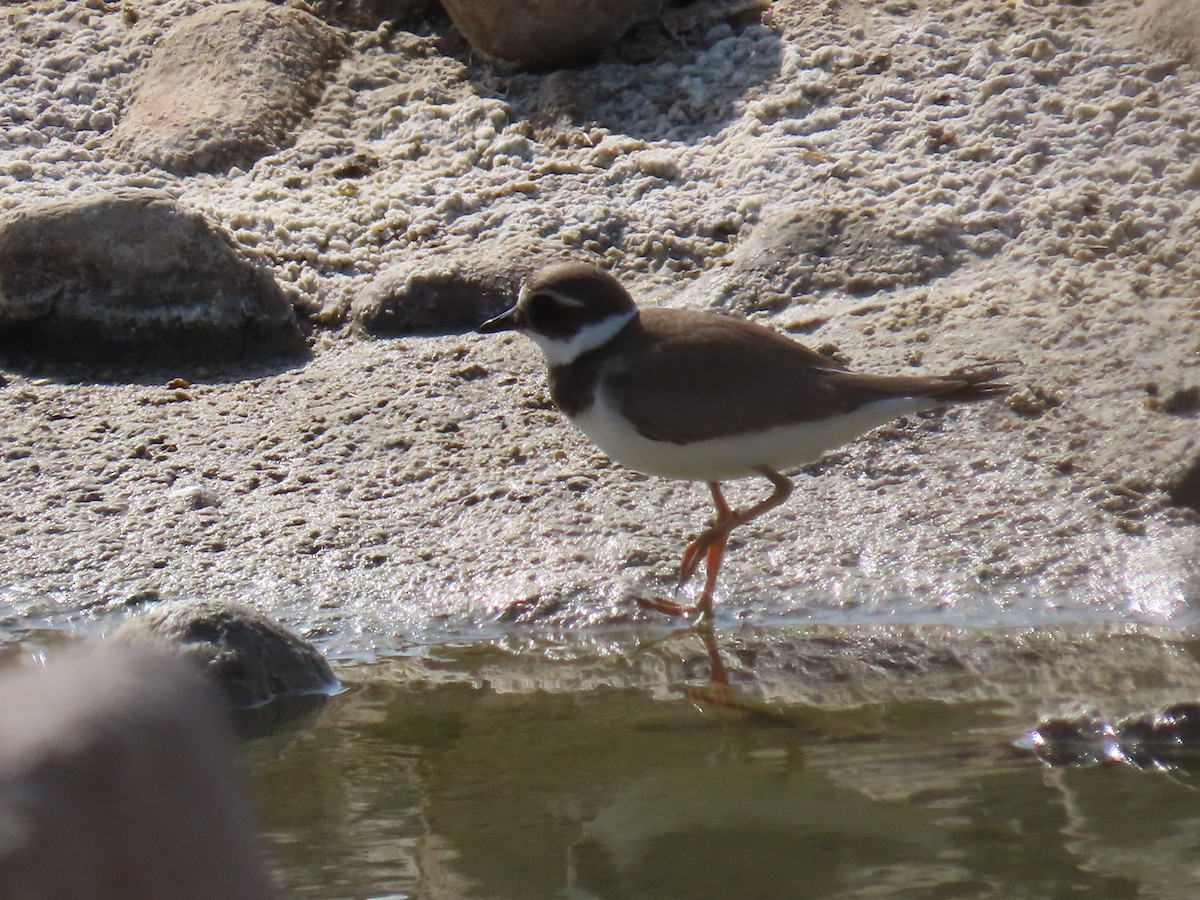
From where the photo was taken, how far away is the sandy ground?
592 centimetres

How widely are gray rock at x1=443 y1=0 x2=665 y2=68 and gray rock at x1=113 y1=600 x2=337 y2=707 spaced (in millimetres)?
4834

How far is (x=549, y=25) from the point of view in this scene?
909cm

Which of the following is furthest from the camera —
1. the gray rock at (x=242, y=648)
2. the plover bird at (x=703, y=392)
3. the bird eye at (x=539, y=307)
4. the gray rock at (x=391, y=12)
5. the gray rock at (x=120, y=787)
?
the gray rock at (x=391, y=12)

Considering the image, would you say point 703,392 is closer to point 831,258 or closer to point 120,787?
point 831,258

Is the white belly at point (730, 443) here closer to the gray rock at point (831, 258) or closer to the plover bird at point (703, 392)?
the plover bird at point (703, 392)

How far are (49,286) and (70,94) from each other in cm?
234

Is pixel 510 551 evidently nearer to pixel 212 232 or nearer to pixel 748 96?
pixel 212 232

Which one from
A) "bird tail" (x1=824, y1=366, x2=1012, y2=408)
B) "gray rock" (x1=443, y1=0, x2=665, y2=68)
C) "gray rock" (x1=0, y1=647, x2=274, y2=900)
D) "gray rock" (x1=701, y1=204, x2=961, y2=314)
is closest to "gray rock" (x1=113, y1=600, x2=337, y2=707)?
"bird tail" (x1=824, y1=366, x2=1012, y2=408)

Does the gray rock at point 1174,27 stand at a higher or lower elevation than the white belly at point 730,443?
higher

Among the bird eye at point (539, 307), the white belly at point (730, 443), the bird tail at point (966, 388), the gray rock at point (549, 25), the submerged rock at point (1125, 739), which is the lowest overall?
the submerged rock at point (1125, 739)

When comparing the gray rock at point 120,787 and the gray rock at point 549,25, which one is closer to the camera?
the gray rock at point 120,787

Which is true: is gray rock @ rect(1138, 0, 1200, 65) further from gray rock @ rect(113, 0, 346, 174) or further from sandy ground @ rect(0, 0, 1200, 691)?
gray rock @ rect(113, 0, 346, 174)

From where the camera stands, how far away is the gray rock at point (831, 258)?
7457mm

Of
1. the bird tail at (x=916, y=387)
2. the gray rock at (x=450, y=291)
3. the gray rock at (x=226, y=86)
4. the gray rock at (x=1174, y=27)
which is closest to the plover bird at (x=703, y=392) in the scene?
the bird tail at (x=916, y=387)
